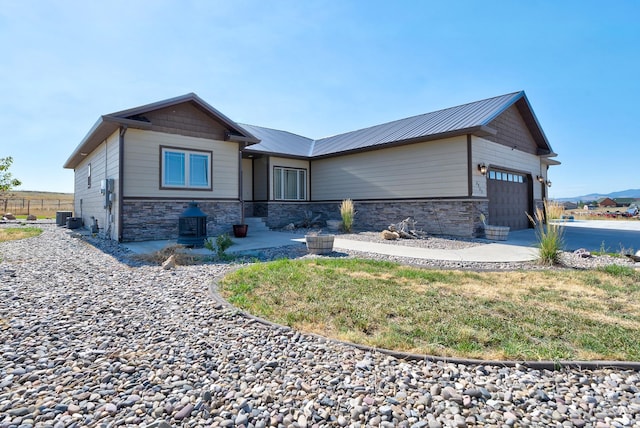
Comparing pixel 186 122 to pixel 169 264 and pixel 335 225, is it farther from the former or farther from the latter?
pixel 335 225

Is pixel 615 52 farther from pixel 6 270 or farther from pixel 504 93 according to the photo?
pixel 6 270

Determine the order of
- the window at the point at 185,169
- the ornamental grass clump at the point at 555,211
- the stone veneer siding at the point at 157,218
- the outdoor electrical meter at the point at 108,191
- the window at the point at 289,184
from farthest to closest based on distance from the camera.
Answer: the window at the point at 289,184 → the window at the point at 185,169 → the outdoor electrical meter at the point at 108,191 → the stone veneer siding at the point at 157,218 → the ornamental grass clump at the point at 555,211

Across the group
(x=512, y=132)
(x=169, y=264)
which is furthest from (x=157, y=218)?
(x=512, y=132)

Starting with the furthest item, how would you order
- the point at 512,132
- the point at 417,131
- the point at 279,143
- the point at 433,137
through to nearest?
the point at 279,143, the point at 512,132, the point at 417,131, the point at 433,137

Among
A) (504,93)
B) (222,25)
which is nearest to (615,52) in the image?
(504,93)

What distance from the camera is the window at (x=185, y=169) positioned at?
981 cm

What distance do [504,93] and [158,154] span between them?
509 inches

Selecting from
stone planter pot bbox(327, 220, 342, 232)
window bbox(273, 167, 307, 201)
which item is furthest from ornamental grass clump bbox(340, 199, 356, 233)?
window bbox(273, 167, 307, 201)

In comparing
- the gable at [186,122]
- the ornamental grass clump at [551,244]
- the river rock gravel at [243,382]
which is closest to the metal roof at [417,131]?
the gable at [186,122]

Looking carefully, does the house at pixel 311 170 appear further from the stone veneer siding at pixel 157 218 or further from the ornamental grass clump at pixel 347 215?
the ornamental grass clump at pixel 347 215

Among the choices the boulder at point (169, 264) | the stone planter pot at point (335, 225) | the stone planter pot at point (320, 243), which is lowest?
the boulder at point (169, 264)

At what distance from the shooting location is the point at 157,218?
9602 mm

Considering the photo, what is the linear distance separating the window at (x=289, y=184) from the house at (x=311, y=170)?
5 centimetres

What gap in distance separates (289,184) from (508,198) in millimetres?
9462
